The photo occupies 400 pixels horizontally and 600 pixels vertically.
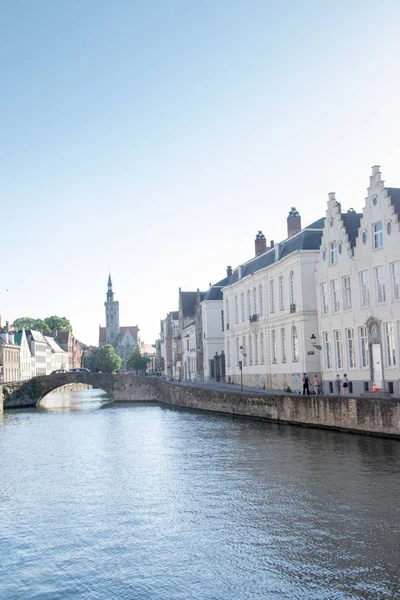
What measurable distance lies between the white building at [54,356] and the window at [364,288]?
102 metres

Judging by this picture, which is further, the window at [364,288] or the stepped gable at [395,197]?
the window at [364,288]

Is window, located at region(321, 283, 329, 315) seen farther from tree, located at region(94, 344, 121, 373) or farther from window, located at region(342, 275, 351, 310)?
tree, located at region(94, 344, 121, 373)

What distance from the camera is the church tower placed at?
19425 centimetres

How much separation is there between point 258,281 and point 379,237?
17.7 metres

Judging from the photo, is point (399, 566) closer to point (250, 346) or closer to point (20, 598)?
point (20, 598)

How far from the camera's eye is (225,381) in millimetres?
61844

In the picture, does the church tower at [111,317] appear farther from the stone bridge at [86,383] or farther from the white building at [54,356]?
the stone bridge at [86,383]

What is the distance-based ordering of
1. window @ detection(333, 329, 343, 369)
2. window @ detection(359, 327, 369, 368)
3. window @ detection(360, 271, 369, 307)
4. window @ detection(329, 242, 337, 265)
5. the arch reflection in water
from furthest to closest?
the arch reflection in water
window @ detection(329, 242, 337, 265)
window @ detection(333, 329, 343, 369)
window @ detection(359, 327, 369, 368)
window @ detection(360, 271, 369, 307)

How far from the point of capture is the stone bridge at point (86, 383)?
2874 inches

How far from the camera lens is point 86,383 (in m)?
74.2

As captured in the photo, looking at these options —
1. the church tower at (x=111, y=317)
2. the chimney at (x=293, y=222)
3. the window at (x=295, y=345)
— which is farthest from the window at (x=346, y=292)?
the church tower at (x=111, y=317)

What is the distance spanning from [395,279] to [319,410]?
7006 millimetres

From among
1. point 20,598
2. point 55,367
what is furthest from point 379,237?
point 55,367

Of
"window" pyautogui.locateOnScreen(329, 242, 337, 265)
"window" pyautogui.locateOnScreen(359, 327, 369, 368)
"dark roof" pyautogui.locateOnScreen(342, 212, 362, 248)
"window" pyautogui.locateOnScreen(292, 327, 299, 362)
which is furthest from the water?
"window" pyautogui.locateOnScreen(292, 327, 299, 362)
